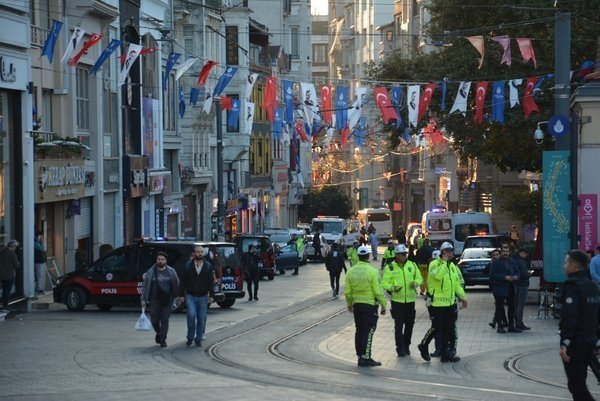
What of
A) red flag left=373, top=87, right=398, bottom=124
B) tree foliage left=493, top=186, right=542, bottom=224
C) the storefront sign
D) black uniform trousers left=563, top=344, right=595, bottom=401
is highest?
red flag left=373, top=87, right=398, bottom=124

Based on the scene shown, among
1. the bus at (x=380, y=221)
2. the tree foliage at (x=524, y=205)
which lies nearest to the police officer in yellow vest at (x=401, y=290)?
the tree foliage at (x=524, y=205)

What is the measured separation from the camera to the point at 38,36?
33625 millimetres

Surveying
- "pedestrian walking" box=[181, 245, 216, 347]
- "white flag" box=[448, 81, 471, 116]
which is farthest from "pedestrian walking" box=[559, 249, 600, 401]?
"white flag" box=[448, 81, 471, 116]

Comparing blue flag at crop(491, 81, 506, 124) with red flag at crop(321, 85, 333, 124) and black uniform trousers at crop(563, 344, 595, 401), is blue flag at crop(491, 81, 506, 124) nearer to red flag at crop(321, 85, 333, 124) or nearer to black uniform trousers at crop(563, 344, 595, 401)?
red flag at crop(321, 85, 333, 124)

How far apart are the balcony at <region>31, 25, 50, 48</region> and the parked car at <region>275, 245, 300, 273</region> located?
729 inches

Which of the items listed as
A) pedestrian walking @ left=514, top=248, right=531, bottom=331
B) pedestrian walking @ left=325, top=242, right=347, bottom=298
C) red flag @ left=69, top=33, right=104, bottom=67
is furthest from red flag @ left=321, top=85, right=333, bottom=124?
pedestrian walking @ left=514, top=248, right=531, bottom=331

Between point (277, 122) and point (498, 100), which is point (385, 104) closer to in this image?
point (498, 100)

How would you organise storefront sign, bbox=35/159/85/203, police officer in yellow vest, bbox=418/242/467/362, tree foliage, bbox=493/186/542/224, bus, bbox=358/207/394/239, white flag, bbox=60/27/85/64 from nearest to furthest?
police officer in yellow vest, bbox=418/242/467/362 < white flag, bbox=60/27/85/64 < storefront sign, bbox=35/159/85/203 < tree foliage, bbox=493/186/542/224 < bus, bbox=358/207/394/239

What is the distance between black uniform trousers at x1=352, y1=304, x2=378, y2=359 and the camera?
18.6m

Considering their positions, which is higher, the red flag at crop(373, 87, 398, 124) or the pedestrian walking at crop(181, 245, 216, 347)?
the red flag at crop(373, 87, 398, 124)

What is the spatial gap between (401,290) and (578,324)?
24.9 ft

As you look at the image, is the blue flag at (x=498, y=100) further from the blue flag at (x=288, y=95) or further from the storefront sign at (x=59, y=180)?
the storefront sign at (x=59, y=180)

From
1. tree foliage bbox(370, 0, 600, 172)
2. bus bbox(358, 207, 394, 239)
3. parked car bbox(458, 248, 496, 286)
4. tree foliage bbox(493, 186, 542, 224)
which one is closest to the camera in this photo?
parked car bbox(458, 248, 496, 286)

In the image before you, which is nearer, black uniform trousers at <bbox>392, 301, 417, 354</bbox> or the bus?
black uniform trousers at <bbox>392, 301, 417, 354</bbox>
